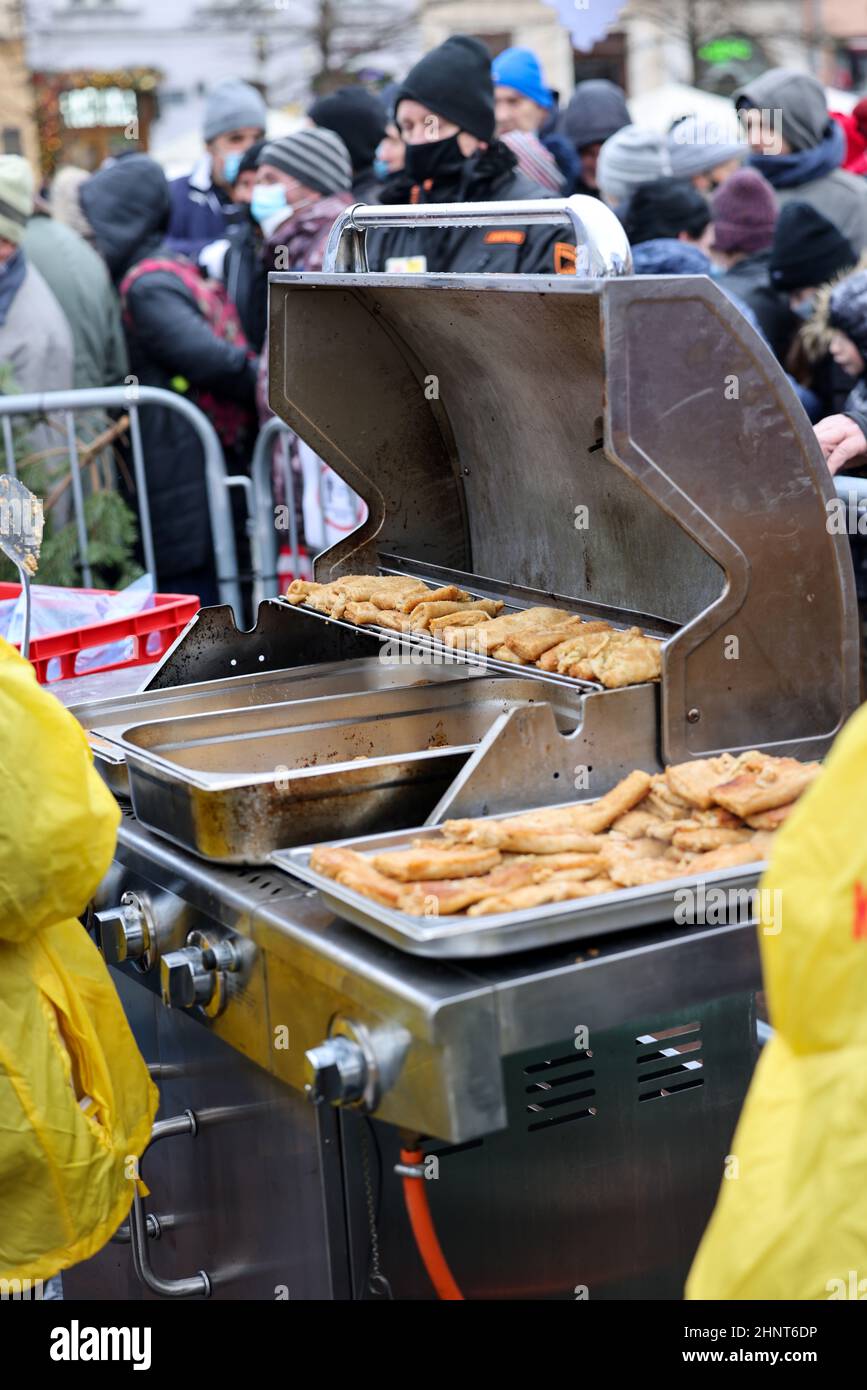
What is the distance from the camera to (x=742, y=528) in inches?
92.8

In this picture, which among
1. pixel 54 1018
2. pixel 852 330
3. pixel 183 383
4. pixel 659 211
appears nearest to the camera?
pixel 54 1018

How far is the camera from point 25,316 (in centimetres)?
578

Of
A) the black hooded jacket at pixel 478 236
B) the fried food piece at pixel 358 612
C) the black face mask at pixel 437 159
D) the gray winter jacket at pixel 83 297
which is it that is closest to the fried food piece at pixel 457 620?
the fried food piece at pixel 358 612

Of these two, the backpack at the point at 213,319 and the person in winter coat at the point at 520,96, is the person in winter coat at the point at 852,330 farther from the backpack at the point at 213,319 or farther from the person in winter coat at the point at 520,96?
the person in winter coat at the point at 520,96

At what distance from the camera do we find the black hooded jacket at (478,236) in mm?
4680

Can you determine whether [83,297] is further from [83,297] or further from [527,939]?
[527,939]

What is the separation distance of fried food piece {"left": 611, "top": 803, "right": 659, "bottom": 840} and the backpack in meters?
4.20

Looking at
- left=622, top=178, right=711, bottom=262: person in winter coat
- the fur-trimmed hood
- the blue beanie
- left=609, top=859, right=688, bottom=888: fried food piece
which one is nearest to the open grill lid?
left=609, top=859, right=688, bottom=888: fried food piece

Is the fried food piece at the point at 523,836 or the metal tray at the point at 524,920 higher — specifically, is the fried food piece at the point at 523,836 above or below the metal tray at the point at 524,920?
above

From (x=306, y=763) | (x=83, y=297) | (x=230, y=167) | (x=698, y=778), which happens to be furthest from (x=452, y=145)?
(x=698, y=778)

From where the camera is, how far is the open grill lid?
7.49 ft

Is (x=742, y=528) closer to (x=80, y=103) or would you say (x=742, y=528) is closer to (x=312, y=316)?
(x=312, y=316)

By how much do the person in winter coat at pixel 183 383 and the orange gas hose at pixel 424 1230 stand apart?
13.8ft

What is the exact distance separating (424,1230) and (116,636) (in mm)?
1782
